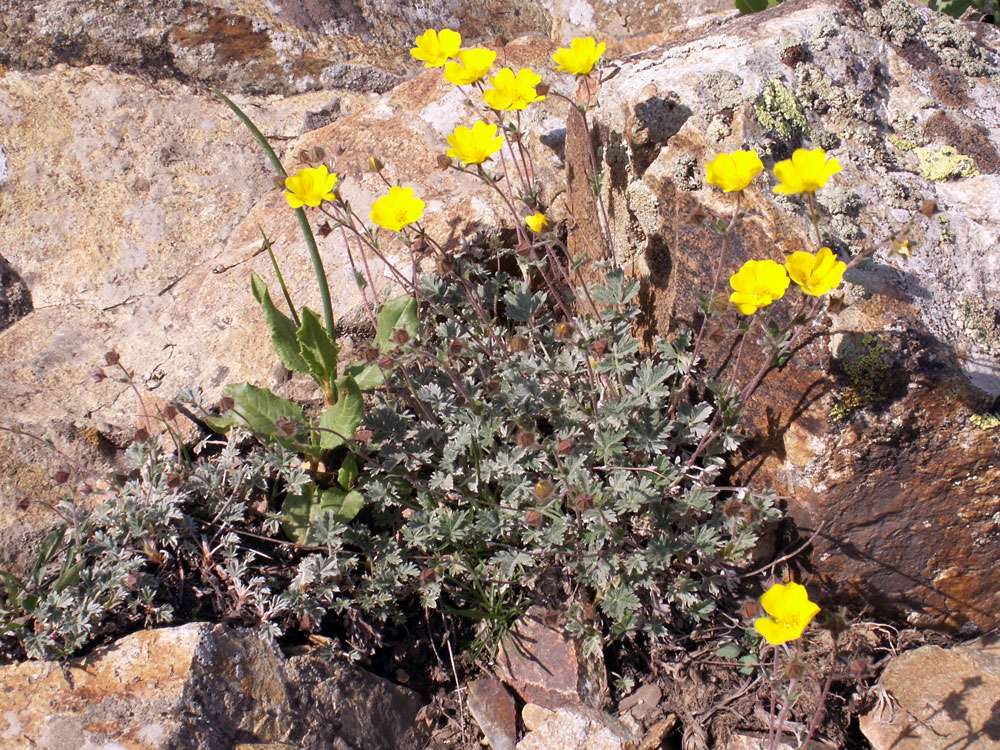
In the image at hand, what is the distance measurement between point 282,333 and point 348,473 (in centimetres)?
65

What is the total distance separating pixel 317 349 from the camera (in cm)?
320

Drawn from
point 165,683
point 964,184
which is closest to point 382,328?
point 165,683

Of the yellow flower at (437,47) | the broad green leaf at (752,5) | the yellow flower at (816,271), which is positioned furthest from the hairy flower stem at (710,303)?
the broad green leaf at (752,5)

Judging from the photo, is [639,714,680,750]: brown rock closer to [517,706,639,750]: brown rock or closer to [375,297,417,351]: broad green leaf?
[517,706,639,750]: brown rock

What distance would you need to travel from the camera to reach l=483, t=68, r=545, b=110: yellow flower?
9.66 feet

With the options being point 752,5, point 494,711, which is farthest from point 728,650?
point 752,5

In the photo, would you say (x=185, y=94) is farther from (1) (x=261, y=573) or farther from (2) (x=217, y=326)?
(1) (x=261, y=573)

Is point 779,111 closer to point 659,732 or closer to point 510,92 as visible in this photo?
point 510,92

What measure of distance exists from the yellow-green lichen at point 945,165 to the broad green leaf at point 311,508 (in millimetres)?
2709

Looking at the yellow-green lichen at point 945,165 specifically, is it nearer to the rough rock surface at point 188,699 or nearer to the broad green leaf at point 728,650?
the broad green leaf at point 728,650

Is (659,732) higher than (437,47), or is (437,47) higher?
(437,47)

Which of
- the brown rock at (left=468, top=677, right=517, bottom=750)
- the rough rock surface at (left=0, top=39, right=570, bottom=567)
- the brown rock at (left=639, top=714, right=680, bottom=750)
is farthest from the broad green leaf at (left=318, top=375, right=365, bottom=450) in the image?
the brown rock at (left=639, top=714, right=680, bottom=750)

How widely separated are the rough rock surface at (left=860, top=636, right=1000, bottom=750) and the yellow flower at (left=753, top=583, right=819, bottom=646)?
92cm

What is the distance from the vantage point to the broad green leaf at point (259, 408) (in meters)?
3.18
